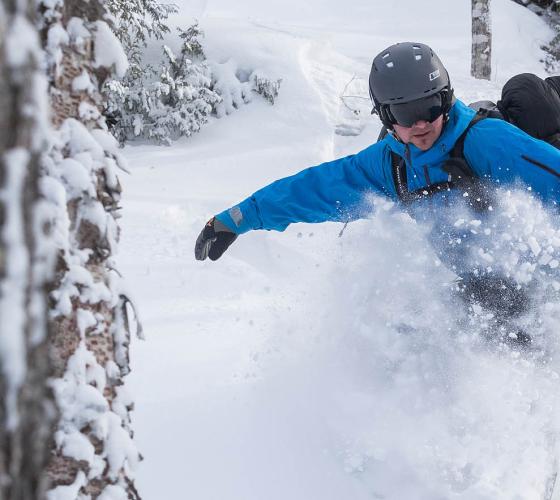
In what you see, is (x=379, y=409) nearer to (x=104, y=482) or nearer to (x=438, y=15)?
(x=104, y=482)

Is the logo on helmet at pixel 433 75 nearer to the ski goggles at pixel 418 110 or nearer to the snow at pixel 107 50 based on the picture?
the ski goggles at pixel 418 110

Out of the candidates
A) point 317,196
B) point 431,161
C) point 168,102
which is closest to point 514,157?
point 431,161

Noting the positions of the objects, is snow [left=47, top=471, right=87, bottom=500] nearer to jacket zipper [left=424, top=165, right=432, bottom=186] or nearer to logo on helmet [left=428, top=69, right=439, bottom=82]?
jacket zipper [left=424, top=165, right=432, bottom=186]

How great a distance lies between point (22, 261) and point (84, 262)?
0.79 metres

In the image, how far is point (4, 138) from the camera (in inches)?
29.4

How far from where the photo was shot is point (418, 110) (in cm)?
343

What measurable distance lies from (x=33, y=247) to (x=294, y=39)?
9994 mm

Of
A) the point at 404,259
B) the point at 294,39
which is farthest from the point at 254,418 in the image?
the point at 294,39

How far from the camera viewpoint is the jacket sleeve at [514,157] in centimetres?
320

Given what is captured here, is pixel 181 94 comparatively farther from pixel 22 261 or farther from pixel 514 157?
pixel 22 261

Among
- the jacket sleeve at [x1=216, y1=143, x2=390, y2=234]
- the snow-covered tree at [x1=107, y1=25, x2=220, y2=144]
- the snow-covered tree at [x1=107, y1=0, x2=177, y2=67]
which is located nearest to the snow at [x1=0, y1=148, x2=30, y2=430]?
the jacket sleeve at [x1=216, y1=143, x2=390, y2=234]

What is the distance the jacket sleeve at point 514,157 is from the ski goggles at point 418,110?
0.67ft

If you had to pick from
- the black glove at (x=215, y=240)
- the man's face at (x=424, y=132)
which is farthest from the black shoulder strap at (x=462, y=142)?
the black glove at (x=215, y=240)

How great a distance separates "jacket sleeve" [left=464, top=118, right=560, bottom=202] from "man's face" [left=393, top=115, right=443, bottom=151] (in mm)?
161
